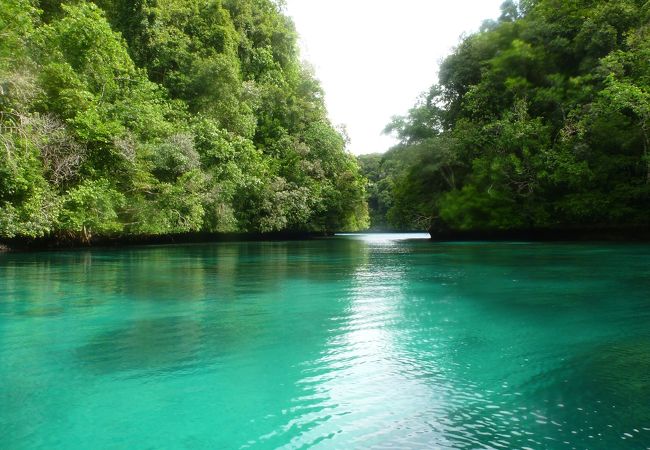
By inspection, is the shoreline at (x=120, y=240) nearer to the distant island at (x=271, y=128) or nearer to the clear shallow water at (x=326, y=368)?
the distant island at (x=271, y=128)

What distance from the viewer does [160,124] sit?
25.5 meters

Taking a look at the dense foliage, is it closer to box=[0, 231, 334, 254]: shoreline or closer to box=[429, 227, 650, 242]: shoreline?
box=[0, 231, 334, 254]: shoreline

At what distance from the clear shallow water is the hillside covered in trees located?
2080cm

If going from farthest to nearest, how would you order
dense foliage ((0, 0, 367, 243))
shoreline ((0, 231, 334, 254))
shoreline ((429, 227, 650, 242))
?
shoreline ((429, 227, 650, 242)) → shoreline ((0, 231, 334, 254)) → dense foliage ((0, 0, 367, 243))

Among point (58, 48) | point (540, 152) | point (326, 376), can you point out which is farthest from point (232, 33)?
point (326, 376)

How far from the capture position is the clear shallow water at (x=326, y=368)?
11.9ft

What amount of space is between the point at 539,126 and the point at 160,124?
21.0 metres

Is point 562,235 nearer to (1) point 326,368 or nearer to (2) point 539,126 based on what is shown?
(2) point 539,126

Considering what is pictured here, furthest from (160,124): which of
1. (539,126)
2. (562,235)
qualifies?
(562,235)

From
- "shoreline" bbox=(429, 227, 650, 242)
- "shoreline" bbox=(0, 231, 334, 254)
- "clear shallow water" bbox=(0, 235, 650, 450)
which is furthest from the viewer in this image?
"shoreline" bbox=(429, 227, 650, 242)

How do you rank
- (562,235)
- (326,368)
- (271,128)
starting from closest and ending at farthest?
(326,368), (562,235), (271,128)

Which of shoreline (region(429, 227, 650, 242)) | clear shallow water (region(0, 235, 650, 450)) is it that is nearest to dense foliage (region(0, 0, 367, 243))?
clear shallow water (region(0, 235, 650, 450))

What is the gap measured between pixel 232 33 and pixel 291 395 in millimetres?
34414

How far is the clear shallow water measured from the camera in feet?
11.9
